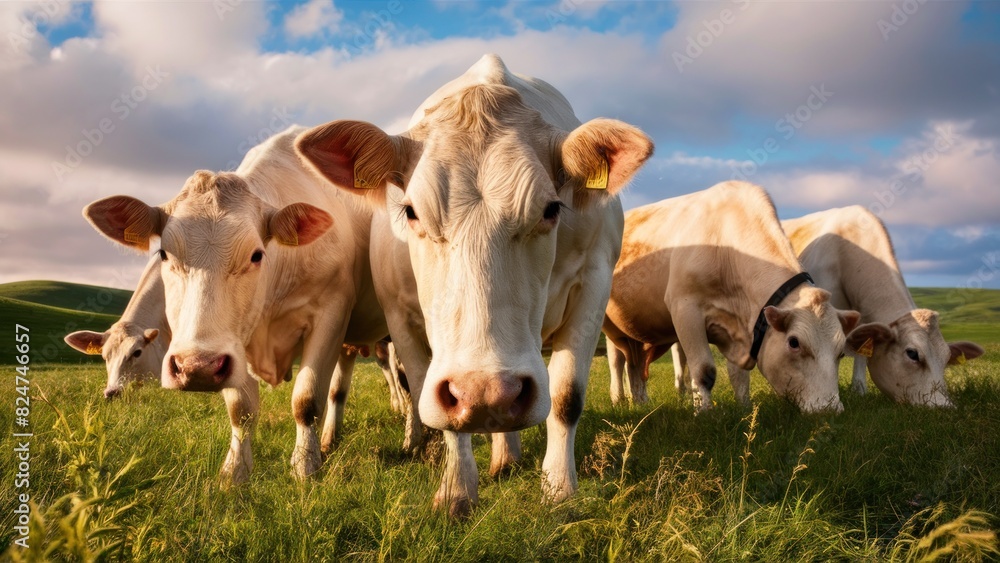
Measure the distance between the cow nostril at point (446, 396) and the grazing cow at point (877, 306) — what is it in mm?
5574

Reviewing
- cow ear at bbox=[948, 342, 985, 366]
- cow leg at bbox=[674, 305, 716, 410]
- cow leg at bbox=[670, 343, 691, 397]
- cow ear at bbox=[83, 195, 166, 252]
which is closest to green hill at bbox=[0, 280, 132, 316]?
cow leg at bbox=[670, 343, 691, 397]

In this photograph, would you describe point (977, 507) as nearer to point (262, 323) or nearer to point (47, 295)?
point (262, 323)

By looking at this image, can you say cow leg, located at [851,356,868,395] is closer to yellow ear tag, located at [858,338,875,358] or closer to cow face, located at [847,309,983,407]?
cow face, located at [847,309,983,407]

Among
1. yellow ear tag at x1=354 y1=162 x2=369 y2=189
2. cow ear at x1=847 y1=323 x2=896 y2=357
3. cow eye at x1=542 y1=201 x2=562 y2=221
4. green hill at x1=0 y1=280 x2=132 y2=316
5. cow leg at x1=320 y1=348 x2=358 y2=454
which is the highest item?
green hill at x1=0 y1=280 x2=132 y2=316

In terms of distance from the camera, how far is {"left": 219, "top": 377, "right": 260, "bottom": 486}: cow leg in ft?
15.5

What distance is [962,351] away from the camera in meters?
8.05

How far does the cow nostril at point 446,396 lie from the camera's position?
297cm

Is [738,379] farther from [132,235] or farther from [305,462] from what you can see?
[132,235]

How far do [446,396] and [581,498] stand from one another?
1.02 metres

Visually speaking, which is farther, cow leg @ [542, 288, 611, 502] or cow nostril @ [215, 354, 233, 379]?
cow nostril @ [215, 354, 233, 379]

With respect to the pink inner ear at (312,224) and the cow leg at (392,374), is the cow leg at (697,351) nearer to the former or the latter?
the cow leg at (392,374)

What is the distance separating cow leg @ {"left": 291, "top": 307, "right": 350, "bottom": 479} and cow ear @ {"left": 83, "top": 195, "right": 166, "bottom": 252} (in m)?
1.42

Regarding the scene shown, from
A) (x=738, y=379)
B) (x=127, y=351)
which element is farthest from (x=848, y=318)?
(x=127, y=351)

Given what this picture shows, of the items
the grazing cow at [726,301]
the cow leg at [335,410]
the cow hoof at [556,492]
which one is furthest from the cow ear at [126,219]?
the grazing cow at [726,301]
